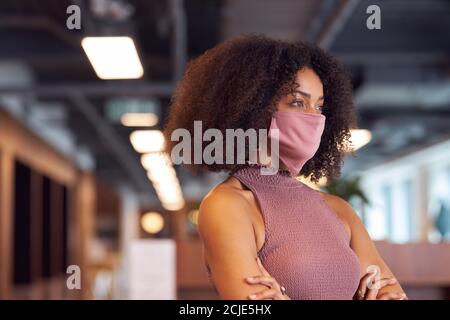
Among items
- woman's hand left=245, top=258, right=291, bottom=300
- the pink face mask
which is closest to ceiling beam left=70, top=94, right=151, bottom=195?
the pink face mask

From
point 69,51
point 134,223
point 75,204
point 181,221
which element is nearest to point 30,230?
point 69,51

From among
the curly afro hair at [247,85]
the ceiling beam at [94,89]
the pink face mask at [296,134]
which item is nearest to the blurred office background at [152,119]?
the ceiling beam at [94,89]

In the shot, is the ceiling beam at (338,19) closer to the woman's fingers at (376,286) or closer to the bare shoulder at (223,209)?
the woman's fingers at (376,286)

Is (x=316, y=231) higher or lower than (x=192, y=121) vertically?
lower

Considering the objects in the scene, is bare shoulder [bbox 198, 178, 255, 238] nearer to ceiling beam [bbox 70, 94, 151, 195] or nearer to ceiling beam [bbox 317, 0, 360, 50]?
ceiling beam [bbox 317, 0, 360, 50]

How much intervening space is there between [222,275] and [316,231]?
184mm

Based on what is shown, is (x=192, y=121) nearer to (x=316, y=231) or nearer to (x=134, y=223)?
(x=316, y=231)

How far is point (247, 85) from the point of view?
4.20 feet

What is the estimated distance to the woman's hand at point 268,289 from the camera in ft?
3.57

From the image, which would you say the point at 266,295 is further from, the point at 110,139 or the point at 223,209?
the point at 110,139

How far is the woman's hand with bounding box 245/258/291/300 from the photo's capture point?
1087 mm

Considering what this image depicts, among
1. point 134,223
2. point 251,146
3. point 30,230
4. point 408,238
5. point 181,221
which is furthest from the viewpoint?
point 181,221

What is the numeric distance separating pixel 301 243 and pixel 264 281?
0.36 ft

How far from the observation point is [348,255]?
1226 mm
